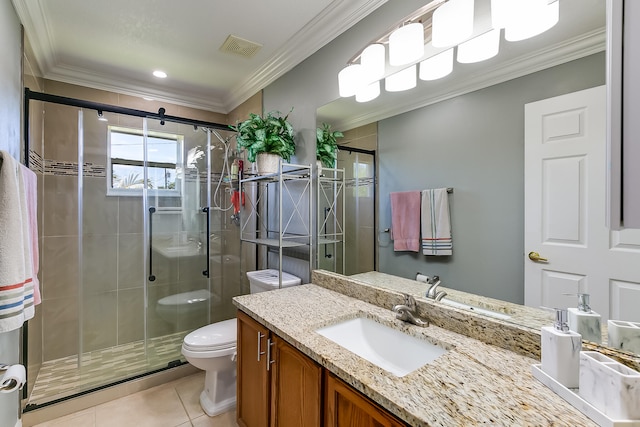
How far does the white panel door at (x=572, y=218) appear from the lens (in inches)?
32.5

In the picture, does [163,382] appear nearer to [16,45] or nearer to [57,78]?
[16,45]

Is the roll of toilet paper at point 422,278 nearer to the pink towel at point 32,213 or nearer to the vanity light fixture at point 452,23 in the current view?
the vanity light fixture at point 452,23

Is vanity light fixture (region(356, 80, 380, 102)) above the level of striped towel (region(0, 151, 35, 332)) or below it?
above

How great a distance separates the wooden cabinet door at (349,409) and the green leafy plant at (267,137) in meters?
1.48

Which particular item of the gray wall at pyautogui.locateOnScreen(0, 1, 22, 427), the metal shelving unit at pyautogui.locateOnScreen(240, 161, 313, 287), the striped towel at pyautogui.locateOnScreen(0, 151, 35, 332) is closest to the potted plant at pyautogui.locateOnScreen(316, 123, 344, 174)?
the metal shelving unit at pyautogui.locateOnScreen(240, 161, 313, 287)

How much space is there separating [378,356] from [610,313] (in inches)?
30.7

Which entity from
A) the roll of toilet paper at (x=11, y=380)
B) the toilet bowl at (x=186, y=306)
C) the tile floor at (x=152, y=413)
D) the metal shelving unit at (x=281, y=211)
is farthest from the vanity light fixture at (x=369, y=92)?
the toilet bowl at (x=186, y=306)

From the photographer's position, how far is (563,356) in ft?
2.44

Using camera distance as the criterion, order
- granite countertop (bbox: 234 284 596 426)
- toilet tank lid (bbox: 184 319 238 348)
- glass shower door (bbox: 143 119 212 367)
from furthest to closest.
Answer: glass shower door (bbox: 143 119 212 367), toilet tank lid (bbox: 184 319 238 348), granite countertop (bbox: 234 284 596 426)

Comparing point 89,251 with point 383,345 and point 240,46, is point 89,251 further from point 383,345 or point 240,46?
point 383,345

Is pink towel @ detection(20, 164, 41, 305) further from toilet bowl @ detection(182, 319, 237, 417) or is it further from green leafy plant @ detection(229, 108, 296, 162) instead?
green leafy plant @ detection(229, 108, 296, 162)

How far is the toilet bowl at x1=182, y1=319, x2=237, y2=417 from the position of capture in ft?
5.88

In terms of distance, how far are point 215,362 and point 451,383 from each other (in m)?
1.54

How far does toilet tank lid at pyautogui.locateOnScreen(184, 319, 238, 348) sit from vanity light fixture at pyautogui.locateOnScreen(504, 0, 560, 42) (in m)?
2.00
